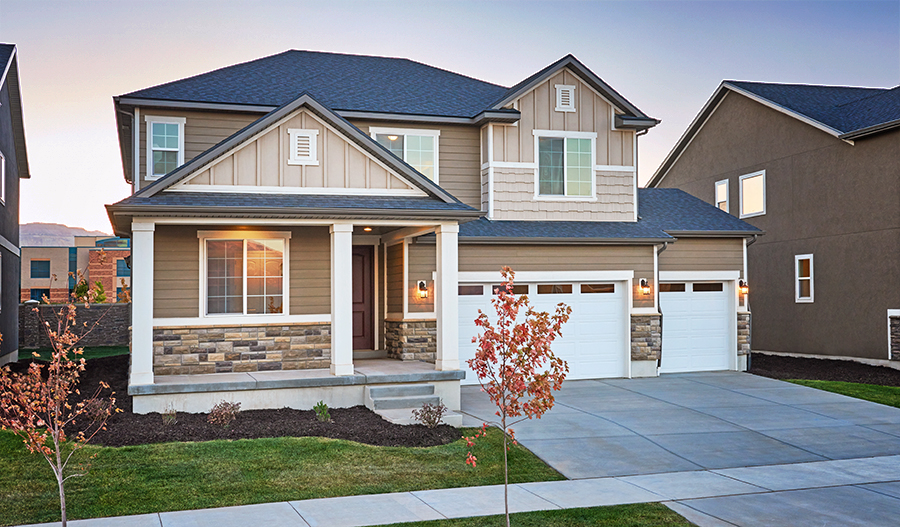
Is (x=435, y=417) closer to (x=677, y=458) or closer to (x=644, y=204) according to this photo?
(x=677, y=458)

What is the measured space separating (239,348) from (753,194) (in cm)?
1570

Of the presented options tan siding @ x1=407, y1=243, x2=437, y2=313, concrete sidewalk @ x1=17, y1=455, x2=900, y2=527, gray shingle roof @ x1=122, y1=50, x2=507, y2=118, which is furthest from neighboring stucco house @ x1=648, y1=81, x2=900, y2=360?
tan siding @ x1=407, y1=243, x2=437, y2=313

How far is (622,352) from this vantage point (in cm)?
1588

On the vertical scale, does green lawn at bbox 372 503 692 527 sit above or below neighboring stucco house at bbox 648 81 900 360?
below

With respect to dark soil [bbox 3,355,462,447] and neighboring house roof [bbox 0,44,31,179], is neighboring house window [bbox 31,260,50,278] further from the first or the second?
dark soil [bbox 3,355,462,447]

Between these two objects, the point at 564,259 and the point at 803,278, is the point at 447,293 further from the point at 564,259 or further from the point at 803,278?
the point at 803,278

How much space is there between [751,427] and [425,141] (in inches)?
332

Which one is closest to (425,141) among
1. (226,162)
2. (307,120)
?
(307,120)

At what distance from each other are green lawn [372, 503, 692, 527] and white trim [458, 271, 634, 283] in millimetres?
8169

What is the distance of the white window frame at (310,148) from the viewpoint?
477 inches

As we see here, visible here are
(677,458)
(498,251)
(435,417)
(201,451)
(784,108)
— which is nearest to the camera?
(201,451)

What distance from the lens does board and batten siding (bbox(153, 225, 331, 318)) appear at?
1257 cm

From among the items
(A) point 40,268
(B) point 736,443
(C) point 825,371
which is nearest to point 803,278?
(C) point 825,371

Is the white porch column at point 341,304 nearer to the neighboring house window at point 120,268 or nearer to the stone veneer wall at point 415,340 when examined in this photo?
the stone veneer wall at point 415,340
